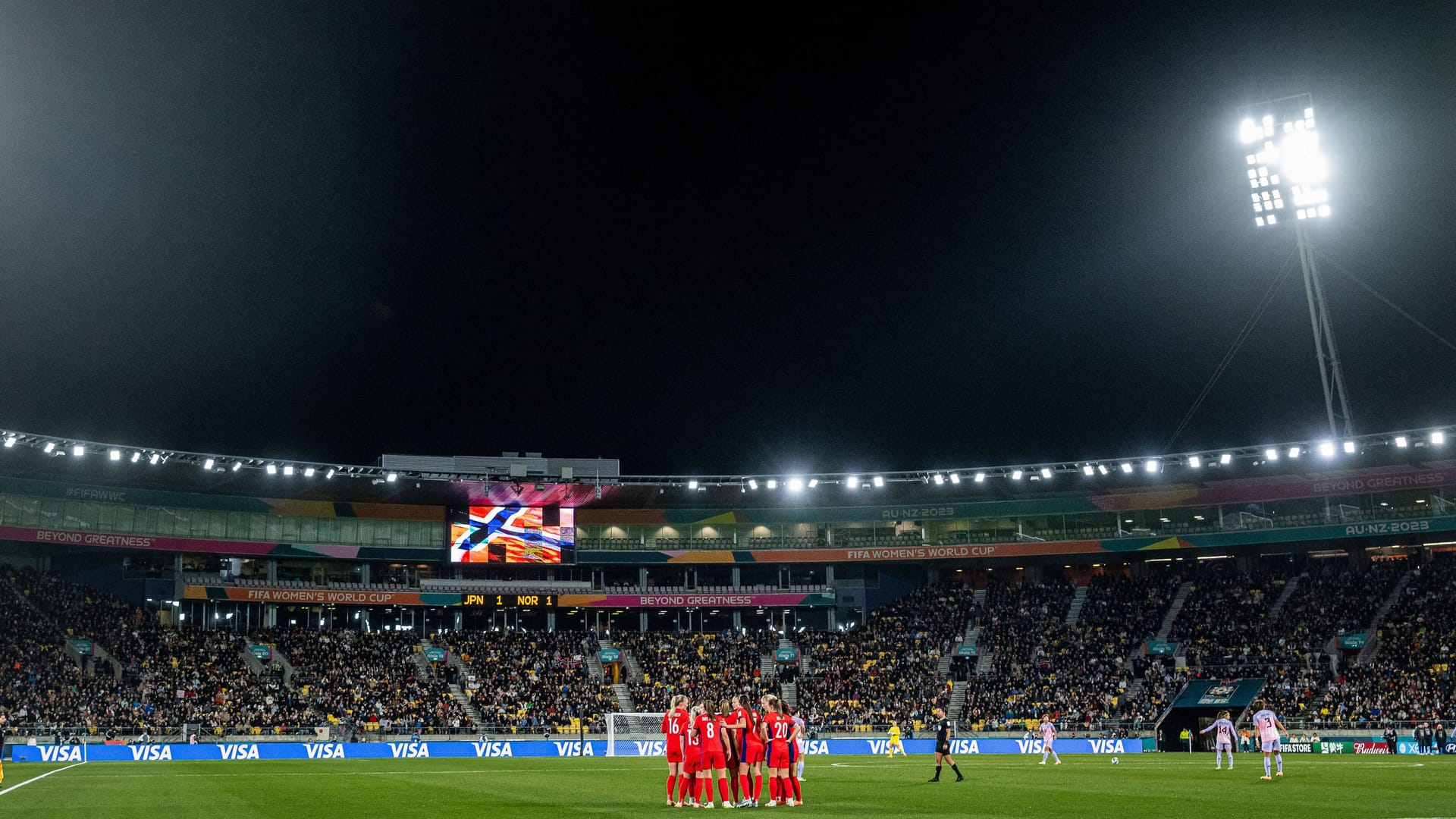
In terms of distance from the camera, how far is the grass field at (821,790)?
70.2 feet

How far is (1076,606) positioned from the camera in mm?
76938

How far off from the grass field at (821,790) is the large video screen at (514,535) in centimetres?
3098

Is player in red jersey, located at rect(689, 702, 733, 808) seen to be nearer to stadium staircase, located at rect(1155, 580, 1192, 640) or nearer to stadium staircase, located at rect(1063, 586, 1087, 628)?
stadium staircase, located at rect(1155, 580, 1192, 640)

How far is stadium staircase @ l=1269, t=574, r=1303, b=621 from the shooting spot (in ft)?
229

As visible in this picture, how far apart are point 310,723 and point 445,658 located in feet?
40.6

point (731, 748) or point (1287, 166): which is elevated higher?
point (1287, 166)

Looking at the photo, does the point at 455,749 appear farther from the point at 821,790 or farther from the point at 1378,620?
the point at 1378,620

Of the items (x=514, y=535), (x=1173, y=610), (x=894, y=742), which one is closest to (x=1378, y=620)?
(x=1173, y=610)

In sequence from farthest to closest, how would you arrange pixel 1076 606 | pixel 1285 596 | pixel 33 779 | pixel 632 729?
pixel 1076 606
pixel 1285 596
pixel 632 729
pixel 33 779

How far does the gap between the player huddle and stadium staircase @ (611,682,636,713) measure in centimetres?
4771

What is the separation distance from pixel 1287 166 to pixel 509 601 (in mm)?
51449

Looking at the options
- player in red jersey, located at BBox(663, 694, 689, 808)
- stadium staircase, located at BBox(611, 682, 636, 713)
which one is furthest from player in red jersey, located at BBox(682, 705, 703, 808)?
stadium staircase, located at BBox(611, 682, 636, 713)

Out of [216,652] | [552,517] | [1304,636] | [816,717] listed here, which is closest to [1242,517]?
[1304,636]

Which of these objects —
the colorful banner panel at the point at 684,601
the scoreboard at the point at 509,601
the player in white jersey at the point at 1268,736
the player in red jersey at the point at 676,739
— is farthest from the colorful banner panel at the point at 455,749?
the player in red jersey at the point at 676,739
